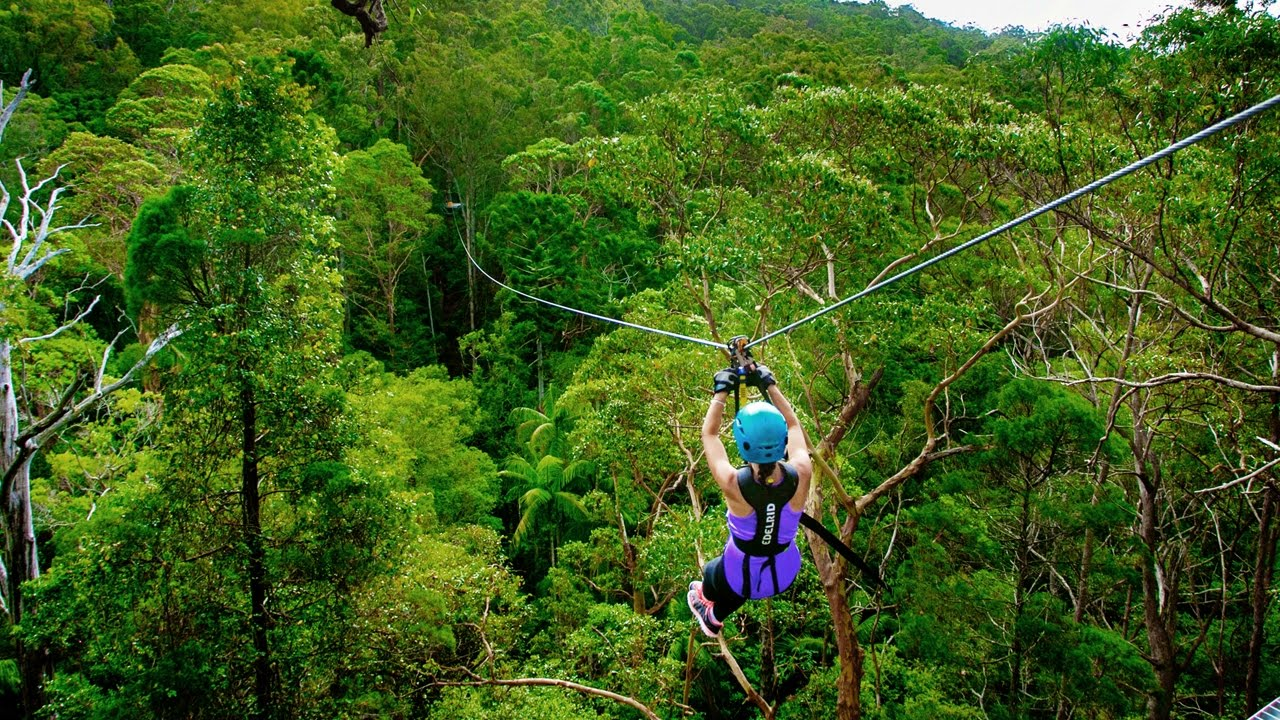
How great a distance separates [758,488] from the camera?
268 cm

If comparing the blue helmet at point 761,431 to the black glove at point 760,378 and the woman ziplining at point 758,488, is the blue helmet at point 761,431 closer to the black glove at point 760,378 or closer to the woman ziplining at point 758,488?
the woman ziplining at point 758,488

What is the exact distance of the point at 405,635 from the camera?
699 cm

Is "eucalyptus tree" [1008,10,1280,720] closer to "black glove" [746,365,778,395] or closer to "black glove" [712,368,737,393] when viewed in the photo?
"black glove" [746,365,778,395]

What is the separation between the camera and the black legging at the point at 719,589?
3.21m

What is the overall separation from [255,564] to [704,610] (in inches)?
156

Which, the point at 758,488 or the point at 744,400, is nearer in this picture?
the point at 758,488

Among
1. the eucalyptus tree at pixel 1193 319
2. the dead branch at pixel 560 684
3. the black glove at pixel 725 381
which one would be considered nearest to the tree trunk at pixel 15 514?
the dead branch at pixel 560 684

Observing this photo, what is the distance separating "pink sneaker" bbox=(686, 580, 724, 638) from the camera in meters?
3.53

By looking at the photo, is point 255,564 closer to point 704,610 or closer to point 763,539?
point 704,610

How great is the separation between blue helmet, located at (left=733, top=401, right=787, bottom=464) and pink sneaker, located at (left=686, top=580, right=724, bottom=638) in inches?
49.5

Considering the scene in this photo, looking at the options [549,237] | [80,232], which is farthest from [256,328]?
[549,237]

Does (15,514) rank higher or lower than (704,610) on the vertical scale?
lower

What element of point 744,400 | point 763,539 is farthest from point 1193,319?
point 763,539

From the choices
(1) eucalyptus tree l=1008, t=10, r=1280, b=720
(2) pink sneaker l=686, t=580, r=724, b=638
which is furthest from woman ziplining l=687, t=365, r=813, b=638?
(1) eucalyptus tree l=1008, t=10, r=1280, b=720
